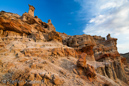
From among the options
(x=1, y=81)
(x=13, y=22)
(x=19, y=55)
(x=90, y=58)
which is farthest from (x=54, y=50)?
(x=90, y=58)

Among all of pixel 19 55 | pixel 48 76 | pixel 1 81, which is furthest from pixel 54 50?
pixel 1 81

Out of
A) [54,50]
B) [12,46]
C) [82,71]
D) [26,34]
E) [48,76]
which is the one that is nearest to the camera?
[48,76]

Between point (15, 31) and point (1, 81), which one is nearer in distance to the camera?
point (1, 81)

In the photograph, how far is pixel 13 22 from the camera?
1105 centimetres

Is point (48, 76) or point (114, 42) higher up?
point (114, 42)

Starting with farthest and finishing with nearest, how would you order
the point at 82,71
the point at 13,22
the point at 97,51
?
the point at 97,51 → the point at 13,22 → the point at 82,71

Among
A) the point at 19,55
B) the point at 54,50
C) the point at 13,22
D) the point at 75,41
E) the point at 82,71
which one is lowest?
the point at 82,71

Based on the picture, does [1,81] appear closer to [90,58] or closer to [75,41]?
[75,41]

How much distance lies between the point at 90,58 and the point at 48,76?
623 inches

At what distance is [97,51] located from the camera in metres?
24.2

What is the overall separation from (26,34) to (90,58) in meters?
17.0

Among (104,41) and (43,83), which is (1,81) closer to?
(43,83)

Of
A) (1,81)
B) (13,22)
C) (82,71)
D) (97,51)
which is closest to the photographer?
(1,81)

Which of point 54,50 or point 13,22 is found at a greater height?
point 13,22
